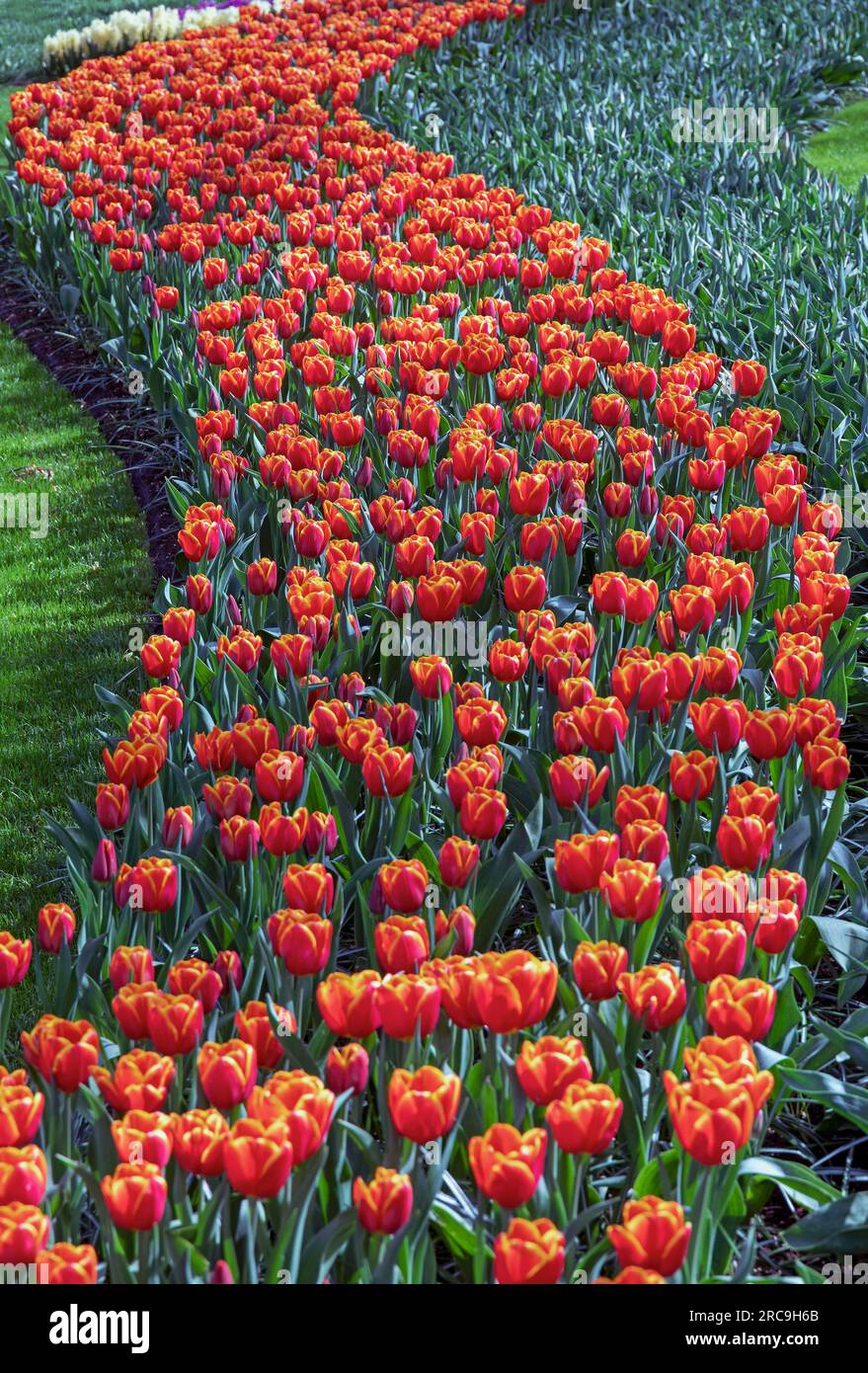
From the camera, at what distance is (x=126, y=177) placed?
8.02 meters

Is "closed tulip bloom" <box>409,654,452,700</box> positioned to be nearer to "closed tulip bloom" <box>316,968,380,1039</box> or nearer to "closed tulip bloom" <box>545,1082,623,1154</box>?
"closed tulip bloom" <box>316,968,380,1039</box>

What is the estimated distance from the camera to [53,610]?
516 cm

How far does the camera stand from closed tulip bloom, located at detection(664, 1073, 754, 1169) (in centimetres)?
181

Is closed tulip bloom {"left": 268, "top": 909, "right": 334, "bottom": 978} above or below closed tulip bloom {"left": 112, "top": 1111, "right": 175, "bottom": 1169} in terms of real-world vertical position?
above

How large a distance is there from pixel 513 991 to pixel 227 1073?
38 cm

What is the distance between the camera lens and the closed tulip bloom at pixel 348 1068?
2.04m

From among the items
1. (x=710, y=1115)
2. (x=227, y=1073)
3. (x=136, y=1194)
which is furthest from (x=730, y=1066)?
(x=136, y=1194)

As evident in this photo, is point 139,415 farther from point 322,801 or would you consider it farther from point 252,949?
point 252,949

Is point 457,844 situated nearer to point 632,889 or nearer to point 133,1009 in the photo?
point 632,889

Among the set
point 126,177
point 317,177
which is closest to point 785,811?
point 317,177

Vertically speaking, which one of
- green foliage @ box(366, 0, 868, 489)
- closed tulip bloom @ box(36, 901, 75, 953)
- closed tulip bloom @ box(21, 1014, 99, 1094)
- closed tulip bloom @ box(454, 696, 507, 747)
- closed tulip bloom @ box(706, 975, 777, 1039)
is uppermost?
green foliage @ box(366, 0, 868, 489)

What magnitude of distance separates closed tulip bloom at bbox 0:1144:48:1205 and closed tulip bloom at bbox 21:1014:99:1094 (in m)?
0.24

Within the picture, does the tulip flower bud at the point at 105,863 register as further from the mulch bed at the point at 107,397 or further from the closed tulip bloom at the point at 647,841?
the mulch bed at the point at 107,397

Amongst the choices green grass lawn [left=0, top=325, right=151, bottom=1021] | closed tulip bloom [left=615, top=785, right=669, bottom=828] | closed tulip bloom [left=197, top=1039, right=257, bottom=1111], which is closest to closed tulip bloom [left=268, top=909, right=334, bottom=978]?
closed tulip bloom [left=197, top=1039, right=257, bottom=1111]
